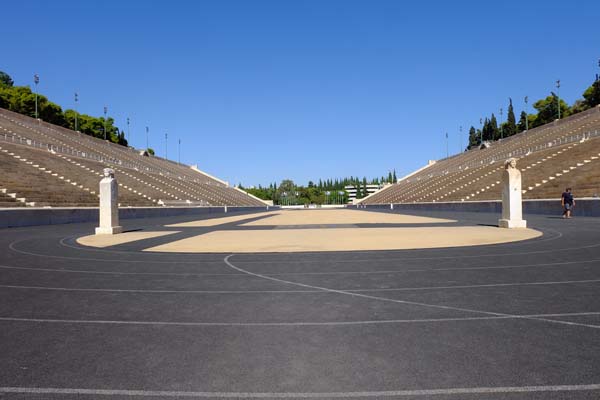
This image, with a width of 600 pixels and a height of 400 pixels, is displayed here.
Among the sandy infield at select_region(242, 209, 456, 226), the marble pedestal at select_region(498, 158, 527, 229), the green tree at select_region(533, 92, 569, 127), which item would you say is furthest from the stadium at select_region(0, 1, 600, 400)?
the green tree at select_region(533, 92, 569, 127)

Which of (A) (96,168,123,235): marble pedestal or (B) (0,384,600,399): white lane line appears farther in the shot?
(A) (96,168,123,235): marble pedestal

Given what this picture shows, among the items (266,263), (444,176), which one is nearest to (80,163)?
(266,263)

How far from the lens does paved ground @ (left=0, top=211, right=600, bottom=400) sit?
330 cm

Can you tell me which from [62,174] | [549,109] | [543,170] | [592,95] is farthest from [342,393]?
[549,109]

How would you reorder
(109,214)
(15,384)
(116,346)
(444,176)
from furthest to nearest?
(444,176)
(109,214)
(116,346)
(15,384)

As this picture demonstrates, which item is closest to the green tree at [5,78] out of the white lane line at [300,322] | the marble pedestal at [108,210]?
the marble pedestal at [108,210]

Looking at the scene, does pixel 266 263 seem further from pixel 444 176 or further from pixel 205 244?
pixel 444 176

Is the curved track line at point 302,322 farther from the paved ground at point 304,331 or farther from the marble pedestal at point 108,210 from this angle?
the marble pedestal at point 108,210

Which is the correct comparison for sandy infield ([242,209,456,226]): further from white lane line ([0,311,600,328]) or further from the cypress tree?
the cypress tree

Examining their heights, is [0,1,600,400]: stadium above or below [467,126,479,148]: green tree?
below

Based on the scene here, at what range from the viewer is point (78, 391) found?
3.22m

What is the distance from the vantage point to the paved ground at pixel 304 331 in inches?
130

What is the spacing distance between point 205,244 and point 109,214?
21.9 feet

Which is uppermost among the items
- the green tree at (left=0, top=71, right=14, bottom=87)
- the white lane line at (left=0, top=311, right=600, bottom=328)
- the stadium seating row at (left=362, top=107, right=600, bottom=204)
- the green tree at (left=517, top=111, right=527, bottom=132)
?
the green tree at (left=0, top=71, right=14, bottom=87)
